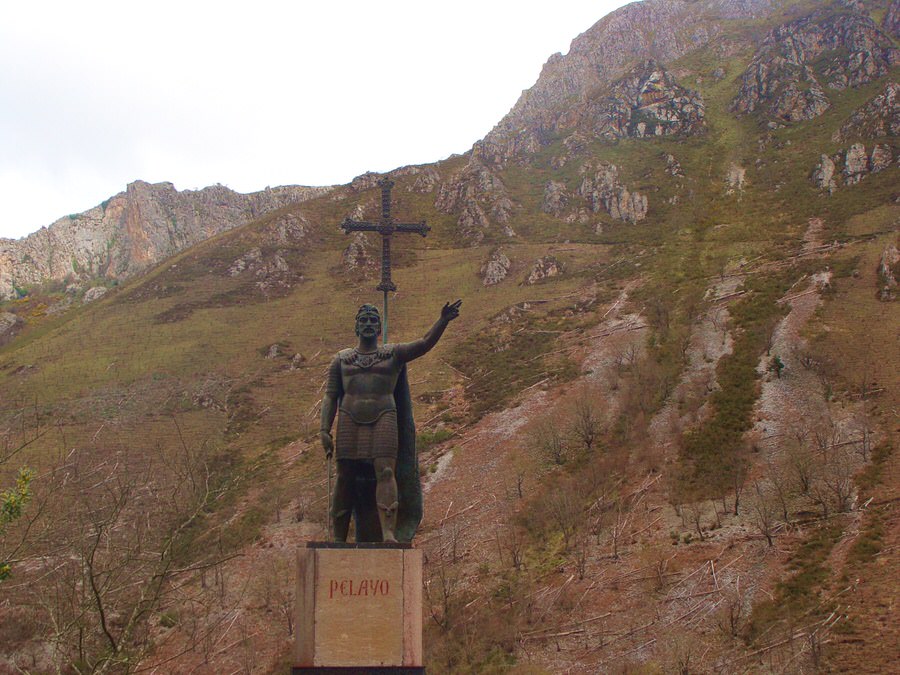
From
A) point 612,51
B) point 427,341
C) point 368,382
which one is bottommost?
point 368,382

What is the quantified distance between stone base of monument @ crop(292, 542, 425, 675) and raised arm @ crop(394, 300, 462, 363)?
2430 millimetres

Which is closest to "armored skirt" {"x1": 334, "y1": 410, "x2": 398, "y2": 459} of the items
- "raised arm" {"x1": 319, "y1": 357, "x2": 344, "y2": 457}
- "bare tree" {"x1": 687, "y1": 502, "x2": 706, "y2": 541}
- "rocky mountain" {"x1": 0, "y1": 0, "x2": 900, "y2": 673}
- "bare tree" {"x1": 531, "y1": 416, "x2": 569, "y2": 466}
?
"raised arm" {"x1": 319, "y1": 357, "x2": 344, "y2": 457}

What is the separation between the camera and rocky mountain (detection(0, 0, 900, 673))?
23438 mm

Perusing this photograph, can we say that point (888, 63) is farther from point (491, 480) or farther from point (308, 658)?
point (308, 658)

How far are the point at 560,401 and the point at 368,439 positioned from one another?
3606 centimetres

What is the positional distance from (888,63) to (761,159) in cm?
2307

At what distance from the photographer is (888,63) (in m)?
92.9

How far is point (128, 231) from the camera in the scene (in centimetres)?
14425

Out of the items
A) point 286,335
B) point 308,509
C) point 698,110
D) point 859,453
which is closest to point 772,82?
point 698,110

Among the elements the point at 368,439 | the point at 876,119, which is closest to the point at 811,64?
the point at 876,119

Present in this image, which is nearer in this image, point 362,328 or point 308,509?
point 362,328

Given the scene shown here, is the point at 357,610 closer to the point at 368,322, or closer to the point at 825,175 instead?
the point at 368,322

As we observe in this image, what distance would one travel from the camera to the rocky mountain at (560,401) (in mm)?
23438

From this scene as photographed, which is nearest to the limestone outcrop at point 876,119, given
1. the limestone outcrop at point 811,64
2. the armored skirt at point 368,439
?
the limestone outcrop at point 811,64
